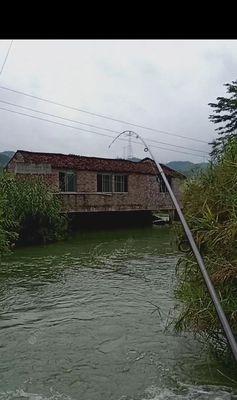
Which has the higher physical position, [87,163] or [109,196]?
[87,163]

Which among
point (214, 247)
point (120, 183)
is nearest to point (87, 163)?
point (120, 183)

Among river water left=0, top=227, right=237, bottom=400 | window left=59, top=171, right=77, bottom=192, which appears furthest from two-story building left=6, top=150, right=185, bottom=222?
river water left=0, top=227, right=237, bottom=400

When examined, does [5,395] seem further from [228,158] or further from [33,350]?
[228,158]

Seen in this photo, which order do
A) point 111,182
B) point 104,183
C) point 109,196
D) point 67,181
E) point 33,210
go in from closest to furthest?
1. point 33,210
2. point 67,181
3. point 109,196
4. point 104,183
5. point 111,182

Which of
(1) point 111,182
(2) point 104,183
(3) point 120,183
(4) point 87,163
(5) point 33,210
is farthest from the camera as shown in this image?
(3) point 120,183

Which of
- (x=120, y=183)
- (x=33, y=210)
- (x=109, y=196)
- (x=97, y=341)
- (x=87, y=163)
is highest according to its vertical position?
(x=87, y=163)

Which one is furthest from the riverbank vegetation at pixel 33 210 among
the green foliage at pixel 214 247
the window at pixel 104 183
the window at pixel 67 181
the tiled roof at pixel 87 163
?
the green foliage at pixel 214 247

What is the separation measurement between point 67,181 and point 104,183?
8.36ft

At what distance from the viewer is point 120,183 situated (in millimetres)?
23047

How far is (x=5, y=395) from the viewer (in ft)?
14.0

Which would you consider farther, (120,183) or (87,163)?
(120,183)

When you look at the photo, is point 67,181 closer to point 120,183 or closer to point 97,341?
point 120,183
